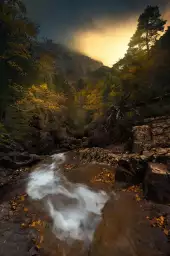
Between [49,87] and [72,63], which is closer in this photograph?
[49,87]

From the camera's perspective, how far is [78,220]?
6.25 metres

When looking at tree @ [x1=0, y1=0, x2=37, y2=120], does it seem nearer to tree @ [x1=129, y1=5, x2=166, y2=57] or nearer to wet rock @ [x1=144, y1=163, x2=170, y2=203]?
A: wet rock @ [x1=144, y1=163, x2=170, y2=203]

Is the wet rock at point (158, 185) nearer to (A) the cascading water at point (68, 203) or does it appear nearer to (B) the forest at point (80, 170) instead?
(B) the forest at point (80, 170)

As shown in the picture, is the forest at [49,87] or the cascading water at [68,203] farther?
the forest at [49,87]

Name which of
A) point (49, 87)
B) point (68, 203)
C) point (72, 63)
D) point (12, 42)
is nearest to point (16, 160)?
point (68, 203)

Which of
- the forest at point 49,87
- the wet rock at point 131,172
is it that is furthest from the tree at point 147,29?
the wet rock at point 131,172

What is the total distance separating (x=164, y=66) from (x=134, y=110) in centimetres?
597

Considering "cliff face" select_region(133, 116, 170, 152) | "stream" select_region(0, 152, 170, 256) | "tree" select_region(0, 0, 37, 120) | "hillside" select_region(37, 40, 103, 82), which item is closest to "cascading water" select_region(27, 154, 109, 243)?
"stream" select_region(0, 152, 170, 256)

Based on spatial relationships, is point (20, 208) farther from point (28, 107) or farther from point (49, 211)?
point (28, 107)

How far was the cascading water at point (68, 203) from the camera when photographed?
566 centimetres

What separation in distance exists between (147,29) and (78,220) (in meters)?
27.5

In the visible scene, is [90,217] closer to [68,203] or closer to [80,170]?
[68,203]

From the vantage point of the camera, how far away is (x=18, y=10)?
10.9m

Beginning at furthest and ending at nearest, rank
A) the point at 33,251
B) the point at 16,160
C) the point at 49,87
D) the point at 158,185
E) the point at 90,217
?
1. the point at 49,87
2. the point at 16,160
3. the point at 90,217
4. the point at 158,185
5. the point at 33,251
